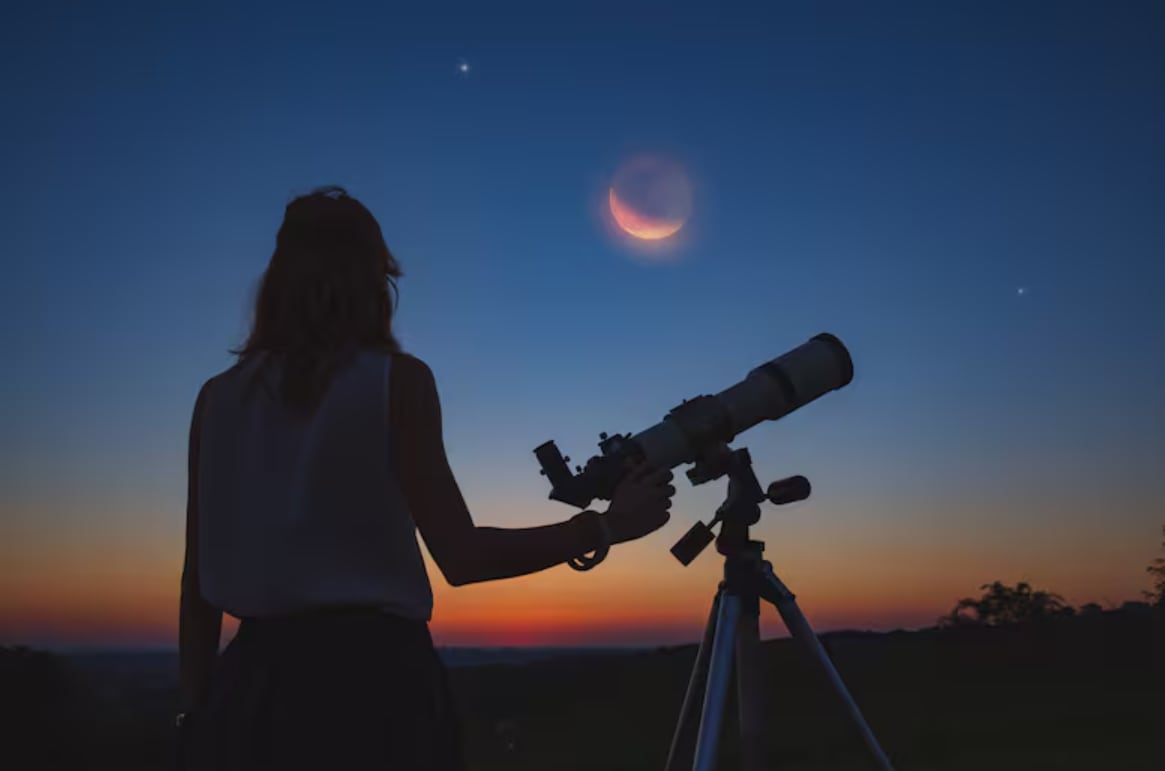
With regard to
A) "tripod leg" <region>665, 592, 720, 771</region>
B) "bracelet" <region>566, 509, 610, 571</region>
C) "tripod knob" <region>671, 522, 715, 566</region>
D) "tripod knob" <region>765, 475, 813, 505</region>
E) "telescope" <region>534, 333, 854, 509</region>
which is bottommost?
"tripod leg" <region>665, 592, 720, 771</region>

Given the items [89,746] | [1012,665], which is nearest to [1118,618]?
[1012,665]

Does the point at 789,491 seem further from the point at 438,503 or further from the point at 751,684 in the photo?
the point at 438,503

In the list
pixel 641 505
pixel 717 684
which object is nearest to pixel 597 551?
pixel 641 505

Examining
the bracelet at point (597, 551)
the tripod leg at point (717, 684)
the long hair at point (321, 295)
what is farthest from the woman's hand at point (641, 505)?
the tripod leg at point (717, 684)

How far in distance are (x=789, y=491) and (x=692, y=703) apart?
1083mm

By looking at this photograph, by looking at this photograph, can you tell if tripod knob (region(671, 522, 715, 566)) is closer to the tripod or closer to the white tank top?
the tripod

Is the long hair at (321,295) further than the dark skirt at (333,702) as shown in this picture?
Yes

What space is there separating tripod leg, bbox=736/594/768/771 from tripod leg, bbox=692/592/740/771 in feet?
0.39

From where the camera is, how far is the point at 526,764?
10773mm

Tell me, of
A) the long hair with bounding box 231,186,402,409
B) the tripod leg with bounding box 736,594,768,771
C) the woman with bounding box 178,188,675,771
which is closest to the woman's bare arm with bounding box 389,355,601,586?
the woman with bounding box 178,188,675,771

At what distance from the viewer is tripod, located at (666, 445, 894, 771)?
13.7ft

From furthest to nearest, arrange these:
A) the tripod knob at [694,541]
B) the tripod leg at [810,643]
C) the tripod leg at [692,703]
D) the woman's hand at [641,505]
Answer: the tripod knob at [694,541] < the tripod leg at [692,703] < the tripod leg at [810,643] < the woman's hand at [641,505]

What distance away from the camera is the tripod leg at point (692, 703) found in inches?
169

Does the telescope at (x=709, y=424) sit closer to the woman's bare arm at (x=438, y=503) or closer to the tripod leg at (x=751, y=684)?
the tripod leg at (x=751, y=684)
